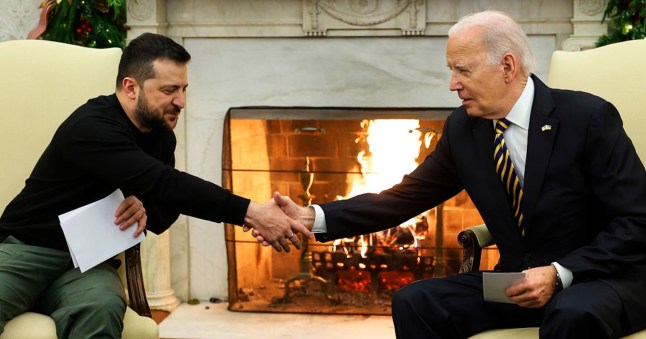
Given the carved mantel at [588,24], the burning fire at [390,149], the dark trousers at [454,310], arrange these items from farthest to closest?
the burning fire at [390,149]
the carved mantel at [588,24]
the dark trousers at [454,310]

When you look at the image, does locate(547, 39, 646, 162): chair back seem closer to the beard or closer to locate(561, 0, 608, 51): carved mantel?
locate(561, 0, 608, 51): carved mantel

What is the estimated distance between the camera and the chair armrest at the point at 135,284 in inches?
110

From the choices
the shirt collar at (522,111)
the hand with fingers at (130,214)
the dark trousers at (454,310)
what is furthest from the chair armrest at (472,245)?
the hand with fingers at (130,214)

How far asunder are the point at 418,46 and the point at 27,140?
1751mm

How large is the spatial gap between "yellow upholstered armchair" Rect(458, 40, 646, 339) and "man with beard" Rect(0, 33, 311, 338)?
616mm

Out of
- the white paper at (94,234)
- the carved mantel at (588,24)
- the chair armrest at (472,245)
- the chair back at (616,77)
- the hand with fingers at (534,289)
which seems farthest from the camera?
the carved mantel at (588,24)

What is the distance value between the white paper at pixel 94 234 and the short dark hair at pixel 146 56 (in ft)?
1.14

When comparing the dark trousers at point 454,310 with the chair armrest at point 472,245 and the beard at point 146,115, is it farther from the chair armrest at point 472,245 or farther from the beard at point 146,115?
the beard at point 146,115

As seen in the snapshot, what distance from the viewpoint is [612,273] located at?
2.51 meters

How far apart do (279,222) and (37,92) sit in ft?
2.78

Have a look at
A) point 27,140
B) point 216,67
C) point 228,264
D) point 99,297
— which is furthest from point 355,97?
point 99,297

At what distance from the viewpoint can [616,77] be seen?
3.03 m

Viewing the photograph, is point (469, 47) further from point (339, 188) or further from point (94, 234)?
point (339, 188)

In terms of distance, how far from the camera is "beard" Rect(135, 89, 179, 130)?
287 centimetres
